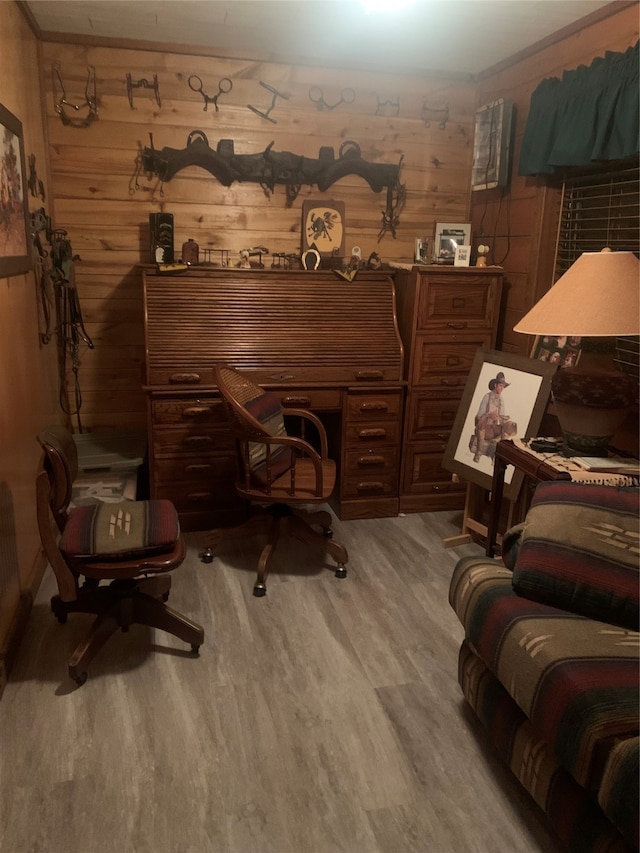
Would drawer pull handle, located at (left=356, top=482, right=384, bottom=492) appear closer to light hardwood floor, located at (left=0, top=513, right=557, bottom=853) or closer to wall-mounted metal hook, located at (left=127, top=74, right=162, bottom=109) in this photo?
light hardwood floor, located at (left=0, top=513, right=557, bottom=853)

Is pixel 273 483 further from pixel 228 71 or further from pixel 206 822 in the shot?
pixel 228 71

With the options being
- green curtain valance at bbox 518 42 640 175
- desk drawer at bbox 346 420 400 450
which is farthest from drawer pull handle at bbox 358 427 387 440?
green curtain valance at bbox 518 42 640 175

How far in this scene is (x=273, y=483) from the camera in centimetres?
274

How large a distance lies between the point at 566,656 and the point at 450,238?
2591 mm

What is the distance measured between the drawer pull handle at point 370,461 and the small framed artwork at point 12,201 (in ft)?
5.85

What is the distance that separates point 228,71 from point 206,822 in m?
3.35

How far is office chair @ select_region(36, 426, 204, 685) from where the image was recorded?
1964mm

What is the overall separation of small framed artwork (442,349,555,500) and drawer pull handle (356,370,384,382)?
440mm

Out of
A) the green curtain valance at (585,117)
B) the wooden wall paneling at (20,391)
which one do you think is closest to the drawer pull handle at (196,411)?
the wooden wall paneling at (20,391)

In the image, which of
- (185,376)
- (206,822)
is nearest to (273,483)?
(185,376)

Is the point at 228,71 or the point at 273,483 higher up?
the point at 228,71

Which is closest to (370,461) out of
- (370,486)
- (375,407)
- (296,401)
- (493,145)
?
(370,486)

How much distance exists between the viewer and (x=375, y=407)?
10.6ft

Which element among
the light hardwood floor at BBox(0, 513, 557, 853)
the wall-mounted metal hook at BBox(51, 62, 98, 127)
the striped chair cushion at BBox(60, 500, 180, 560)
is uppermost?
the wall-mounted metal hook at BBox(51, 62, 98, 127)
